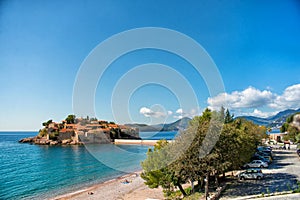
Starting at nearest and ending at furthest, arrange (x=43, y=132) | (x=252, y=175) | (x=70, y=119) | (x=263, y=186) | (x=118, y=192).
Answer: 1. (x=263, y=186)
2. (x=252, y=175)
3. (x=118, y=192)
4. (x=43, y=132)
5. (x=70, y=119)

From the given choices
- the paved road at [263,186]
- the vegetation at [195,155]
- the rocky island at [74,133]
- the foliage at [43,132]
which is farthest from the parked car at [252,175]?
the foliage at [43,132]

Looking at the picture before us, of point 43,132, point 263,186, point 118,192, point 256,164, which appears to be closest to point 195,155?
point 263,186

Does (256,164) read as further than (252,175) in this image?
Yes

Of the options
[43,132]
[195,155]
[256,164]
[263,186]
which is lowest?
[263,186]

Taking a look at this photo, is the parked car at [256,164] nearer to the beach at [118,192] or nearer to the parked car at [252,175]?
the parked car at [252,175]

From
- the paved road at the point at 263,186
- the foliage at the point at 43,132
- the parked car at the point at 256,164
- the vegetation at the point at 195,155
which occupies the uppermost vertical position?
the foliage at the point at 43,132

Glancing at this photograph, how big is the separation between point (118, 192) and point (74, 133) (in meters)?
74.7

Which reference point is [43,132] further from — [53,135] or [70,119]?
[70,119]

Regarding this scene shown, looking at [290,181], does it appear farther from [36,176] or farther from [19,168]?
[19,168]

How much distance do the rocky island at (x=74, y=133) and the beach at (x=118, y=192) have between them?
66.9 meters

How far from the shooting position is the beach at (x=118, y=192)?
2172cm

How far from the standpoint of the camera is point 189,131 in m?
14.1

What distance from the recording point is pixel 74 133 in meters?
93.0

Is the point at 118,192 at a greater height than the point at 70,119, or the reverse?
the point at 70,119
